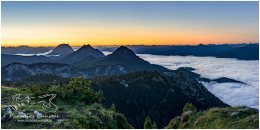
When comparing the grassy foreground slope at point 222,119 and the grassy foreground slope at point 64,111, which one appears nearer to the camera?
the grassy foreground slope at point 64,111

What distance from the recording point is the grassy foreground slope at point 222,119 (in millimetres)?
24659

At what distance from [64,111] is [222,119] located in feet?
40.1

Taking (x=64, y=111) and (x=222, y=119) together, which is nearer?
(x=64, y=111)

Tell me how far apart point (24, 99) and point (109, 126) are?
605cm

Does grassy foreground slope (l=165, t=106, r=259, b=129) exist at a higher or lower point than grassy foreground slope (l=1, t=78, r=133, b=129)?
lower

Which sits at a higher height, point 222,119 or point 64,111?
point 64,111

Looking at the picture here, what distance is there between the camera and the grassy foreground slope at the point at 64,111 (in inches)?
790

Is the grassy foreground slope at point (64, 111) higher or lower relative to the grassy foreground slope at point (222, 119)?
higher

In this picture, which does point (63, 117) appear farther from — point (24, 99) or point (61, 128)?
point (24, 99)

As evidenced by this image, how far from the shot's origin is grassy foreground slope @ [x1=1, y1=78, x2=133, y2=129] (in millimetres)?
Answer: 20078

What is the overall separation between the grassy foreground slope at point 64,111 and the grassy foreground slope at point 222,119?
6.30m

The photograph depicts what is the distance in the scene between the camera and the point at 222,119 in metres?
27.8

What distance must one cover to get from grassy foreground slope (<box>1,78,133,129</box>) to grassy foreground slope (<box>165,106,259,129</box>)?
6297mm

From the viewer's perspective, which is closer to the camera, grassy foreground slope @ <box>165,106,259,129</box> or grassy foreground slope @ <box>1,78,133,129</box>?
grassy foreground slope @ <box>1,78,133,129</box>
